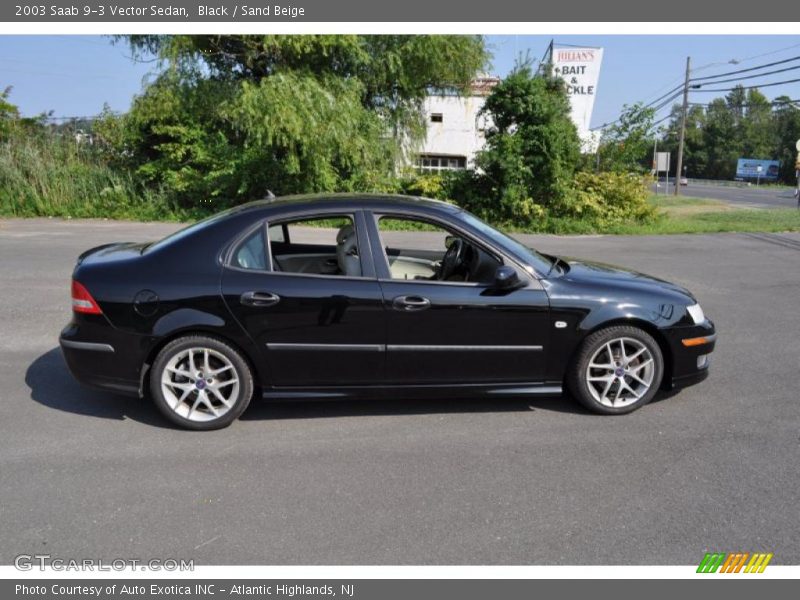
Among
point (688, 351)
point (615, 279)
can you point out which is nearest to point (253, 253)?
point (615, 279)

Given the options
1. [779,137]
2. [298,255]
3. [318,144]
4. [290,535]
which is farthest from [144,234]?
[779,137]

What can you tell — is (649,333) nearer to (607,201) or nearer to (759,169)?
(607,201)

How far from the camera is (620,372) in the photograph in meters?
4.30

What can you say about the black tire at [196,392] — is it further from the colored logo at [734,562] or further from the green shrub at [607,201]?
the green shrub at [607,201]

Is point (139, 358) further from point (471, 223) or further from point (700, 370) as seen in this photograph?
point (700, 370)

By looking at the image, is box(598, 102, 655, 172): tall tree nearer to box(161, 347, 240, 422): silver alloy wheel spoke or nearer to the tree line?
box(161, 347, 240, 422): silver alloy wheel spoke

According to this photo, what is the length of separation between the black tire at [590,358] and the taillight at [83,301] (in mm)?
3232

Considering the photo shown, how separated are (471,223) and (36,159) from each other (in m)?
16.9

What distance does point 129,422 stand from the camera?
166 inches

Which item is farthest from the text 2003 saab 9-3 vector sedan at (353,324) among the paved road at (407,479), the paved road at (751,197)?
the paved road at (751,197)

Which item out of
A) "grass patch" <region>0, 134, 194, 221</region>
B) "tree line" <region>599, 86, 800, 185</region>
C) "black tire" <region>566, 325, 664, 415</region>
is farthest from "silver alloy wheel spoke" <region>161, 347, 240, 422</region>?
"tree line" <region>599, 86, 800, 185</region>

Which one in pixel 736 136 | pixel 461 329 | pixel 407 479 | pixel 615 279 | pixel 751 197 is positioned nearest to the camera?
pixel 407 479

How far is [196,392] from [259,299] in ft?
2.51

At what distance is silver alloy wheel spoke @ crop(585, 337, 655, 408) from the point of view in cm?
429
